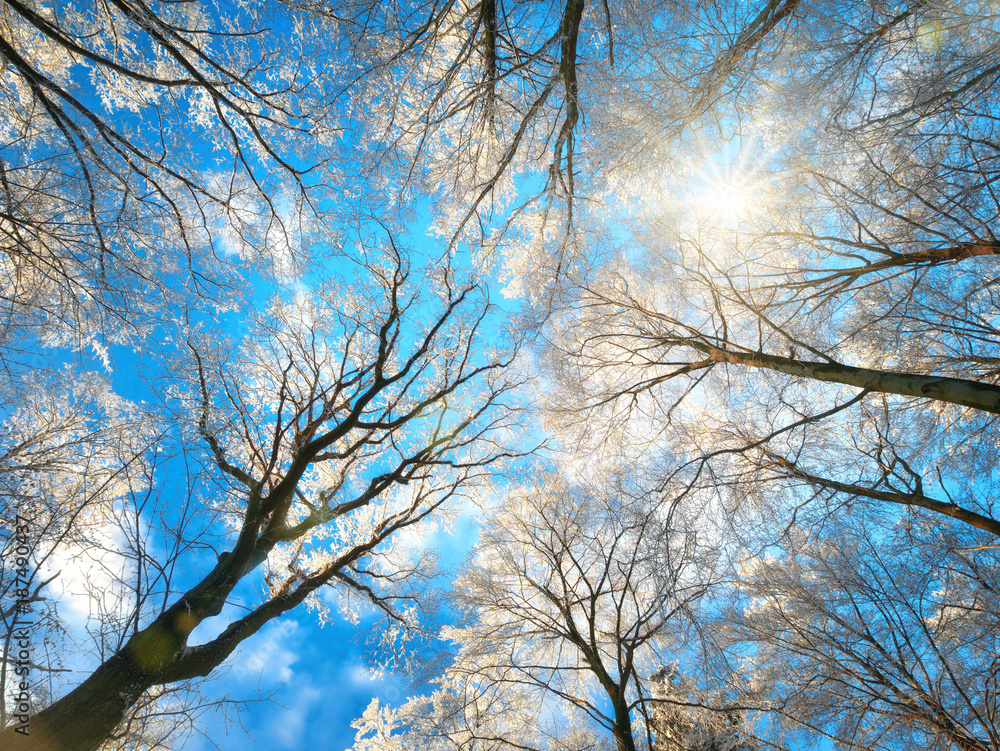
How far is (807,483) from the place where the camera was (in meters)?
4.30

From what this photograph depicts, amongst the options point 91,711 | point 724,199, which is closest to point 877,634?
point 724,199

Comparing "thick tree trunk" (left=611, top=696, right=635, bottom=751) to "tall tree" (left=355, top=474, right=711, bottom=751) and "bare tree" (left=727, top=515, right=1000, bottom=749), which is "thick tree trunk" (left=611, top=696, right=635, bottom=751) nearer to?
"tall tree" (left=355, top=474, right=711, bottom=751)

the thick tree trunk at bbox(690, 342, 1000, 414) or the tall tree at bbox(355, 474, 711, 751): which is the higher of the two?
the thick tree trunk at bbox(690, 342, 1000, 414)

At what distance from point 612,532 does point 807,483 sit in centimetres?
251

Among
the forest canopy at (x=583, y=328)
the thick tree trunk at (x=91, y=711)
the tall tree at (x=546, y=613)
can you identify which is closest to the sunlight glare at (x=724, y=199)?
the forest canopy at (x=583, y=328)

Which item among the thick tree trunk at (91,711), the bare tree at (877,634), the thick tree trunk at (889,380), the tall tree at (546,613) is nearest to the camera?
the thick tree trunk at (91,711)

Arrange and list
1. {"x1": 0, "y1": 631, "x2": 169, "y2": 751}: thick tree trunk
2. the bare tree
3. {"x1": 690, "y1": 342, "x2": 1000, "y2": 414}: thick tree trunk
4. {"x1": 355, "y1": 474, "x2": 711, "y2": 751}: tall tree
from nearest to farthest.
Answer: {"x1": 0, "y1": 631, "x2": 169, "y2": 751}: thick tree trunk
{"x1": 690, "y1": 342, "x2": 1000, "y2": 414}: thick tree trunk
the bare tree
{"x1": 355, "y1": 474, "x2": 711, "y2": 751}: tall tree

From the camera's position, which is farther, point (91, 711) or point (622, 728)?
point (622, 728)

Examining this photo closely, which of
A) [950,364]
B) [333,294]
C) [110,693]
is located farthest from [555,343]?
[110,693]

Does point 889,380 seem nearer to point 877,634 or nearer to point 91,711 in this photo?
point 877,634

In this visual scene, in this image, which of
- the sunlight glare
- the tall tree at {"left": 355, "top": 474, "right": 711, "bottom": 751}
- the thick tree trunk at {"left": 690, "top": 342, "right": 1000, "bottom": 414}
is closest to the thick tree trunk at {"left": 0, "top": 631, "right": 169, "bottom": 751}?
the tall tree at {"left": 355, "top": 474, "right": 711, "bottom": 751}

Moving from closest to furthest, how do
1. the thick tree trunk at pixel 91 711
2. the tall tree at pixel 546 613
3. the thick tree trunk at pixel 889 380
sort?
the thick tree trunk at pixel 91 711 < the thick tree trunk at pixel 889 380 < the tall tree at pixel 546 613

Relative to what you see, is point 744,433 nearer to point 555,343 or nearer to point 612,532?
point 612,532

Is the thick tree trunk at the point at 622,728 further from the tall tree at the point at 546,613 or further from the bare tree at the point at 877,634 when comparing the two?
the bare tree at the point at 877,634
